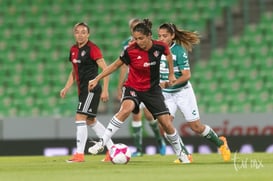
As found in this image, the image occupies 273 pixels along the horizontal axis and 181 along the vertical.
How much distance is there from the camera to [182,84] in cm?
1259

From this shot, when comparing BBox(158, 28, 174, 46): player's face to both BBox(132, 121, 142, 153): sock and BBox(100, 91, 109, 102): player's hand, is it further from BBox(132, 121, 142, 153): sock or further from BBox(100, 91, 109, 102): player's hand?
BBox(132, 121, 142, 153): sock

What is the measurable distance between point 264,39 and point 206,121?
4.93 m

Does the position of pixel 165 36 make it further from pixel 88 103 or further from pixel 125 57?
pixel 88 103

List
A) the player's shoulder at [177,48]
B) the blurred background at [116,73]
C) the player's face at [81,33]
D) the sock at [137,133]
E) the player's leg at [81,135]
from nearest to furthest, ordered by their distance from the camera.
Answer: the player's shoulder at [177,48], the player's face at [81,33], the player's leg at [81,135], the sock at [137,133], the blurred background at [116,73]

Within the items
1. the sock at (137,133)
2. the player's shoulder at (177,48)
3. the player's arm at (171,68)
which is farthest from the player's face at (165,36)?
the sock at (137,133)

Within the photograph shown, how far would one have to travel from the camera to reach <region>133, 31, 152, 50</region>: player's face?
11117 mm

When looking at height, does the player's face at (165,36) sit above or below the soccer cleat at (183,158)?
above

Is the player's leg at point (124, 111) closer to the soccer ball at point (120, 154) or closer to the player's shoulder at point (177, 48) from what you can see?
the soccer ball at point (120, 154)

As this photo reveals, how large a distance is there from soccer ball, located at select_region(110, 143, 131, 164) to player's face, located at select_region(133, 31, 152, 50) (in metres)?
1.33

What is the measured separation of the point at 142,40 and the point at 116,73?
9792 millimetres

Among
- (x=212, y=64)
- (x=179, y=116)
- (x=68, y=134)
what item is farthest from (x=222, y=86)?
(x=68, y=134)

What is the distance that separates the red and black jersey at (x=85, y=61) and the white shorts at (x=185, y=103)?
1.19 meters

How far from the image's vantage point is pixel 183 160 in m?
11.7

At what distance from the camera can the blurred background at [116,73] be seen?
59.7 ft
